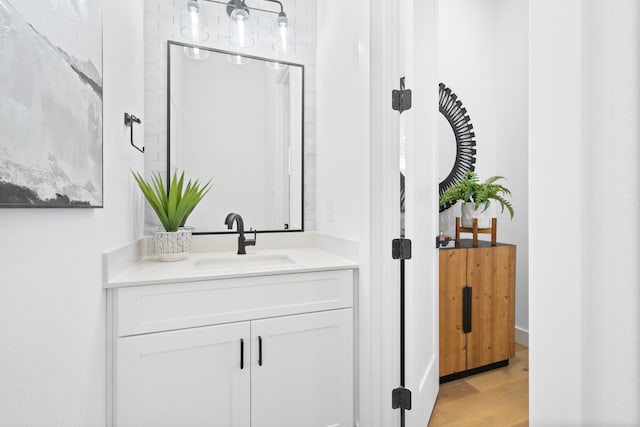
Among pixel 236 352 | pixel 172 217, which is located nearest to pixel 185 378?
pixel 236 352

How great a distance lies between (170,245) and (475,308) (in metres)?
1.88

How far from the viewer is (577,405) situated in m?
0.48

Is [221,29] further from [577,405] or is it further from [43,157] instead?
[577,405]

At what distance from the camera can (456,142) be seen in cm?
253

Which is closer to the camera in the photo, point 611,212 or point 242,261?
point 611,212

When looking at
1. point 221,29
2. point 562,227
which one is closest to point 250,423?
point 562,227

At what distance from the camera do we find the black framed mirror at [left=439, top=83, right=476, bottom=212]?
247 centimetres

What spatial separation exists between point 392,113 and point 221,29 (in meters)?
1.28

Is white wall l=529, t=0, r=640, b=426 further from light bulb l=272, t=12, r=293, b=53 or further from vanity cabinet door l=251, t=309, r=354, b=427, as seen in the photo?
light bulb l=272, t=12, r=293, b=53

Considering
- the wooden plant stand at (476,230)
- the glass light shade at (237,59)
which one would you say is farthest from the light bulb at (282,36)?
the wooden plant stand at (476,230)

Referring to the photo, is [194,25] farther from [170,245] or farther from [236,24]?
[170,245]

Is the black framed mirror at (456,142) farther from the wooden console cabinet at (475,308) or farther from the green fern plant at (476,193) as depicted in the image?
the wooden console cabinet at (475,308)

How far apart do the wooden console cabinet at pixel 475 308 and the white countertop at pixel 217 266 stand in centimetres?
84

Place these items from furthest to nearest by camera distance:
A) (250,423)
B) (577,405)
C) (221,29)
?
(221,29) → (250,423) → (577,405)
